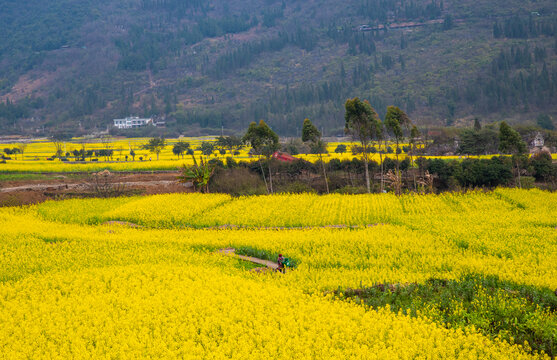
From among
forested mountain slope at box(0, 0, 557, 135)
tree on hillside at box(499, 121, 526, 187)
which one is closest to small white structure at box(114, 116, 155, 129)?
forested mountain slope at box(0, 0, 557, 135)

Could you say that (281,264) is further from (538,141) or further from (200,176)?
(538,141)

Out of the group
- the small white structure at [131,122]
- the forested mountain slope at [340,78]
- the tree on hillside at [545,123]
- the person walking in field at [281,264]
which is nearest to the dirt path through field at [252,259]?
the person walking in field at [281,264]

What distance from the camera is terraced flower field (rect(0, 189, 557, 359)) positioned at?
1103 centimetres

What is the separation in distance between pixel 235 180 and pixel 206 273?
20.2m

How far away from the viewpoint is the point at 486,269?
14.9 metres

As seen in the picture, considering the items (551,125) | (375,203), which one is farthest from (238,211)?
(551,125)

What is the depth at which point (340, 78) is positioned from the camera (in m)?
139

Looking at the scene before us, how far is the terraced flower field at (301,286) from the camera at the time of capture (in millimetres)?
11031

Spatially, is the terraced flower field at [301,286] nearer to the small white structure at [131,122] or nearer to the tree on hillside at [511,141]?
the tree on hillside at [511,141]

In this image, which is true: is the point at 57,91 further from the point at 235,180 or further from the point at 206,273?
the point at 206,273

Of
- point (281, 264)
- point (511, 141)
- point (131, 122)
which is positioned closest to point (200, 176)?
point (281, 264)

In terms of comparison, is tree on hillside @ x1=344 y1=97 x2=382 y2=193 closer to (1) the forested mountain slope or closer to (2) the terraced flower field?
(2) the terraced flower field

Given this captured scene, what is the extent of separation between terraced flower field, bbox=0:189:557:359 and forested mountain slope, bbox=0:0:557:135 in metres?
75.3

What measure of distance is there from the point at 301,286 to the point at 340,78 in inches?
5129
